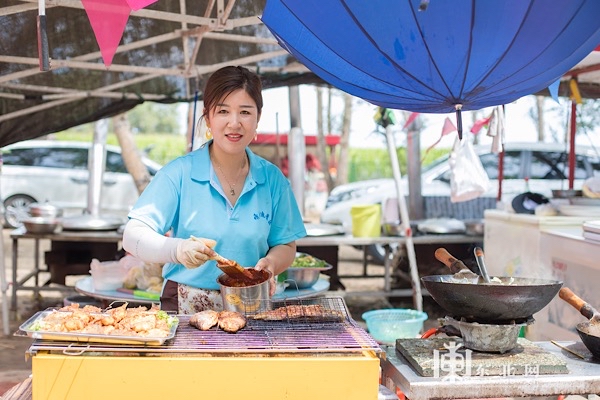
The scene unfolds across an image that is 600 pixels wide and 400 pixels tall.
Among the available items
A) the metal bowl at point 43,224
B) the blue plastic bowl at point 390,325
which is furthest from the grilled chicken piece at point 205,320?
the metal bowl at point 43,224

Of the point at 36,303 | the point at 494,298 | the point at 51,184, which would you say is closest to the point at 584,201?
the point at 494,298

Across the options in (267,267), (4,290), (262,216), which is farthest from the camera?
(4,290)

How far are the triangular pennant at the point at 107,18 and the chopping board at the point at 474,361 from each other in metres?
1.76

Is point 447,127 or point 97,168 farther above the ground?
point 447,127

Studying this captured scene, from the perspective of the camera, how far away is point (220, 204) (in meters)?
2.70

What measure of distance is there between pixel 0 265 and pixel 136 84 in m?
2.18

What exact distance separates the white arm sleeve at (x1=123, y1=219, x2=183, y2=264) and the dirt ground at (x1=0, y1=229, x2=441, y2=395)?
57cm

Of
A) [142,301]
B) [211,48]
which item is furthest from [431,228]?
[142,301]

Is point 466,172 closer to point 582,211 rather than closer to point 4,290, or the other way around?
point 582,211

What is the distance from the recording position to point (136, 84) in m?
6.00

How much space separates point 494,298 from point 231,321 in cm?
95

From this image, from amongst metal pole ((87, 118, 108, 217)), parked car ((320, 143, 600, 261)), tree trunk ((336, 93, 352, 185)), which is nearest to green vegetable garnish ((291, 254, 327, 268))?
metal pole ((87, 118, 108, 217))

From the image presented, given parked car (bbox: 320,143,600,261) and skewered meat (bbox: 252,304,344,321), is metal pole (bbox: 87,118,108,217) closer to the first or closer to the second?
parked car (bbox: 320,143,600,261)

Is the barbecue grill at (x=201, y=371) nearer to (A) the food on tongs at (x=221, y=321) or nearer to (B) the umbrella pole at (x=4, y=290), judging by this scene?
(A) the food on tongs at (x=221, y=321)
